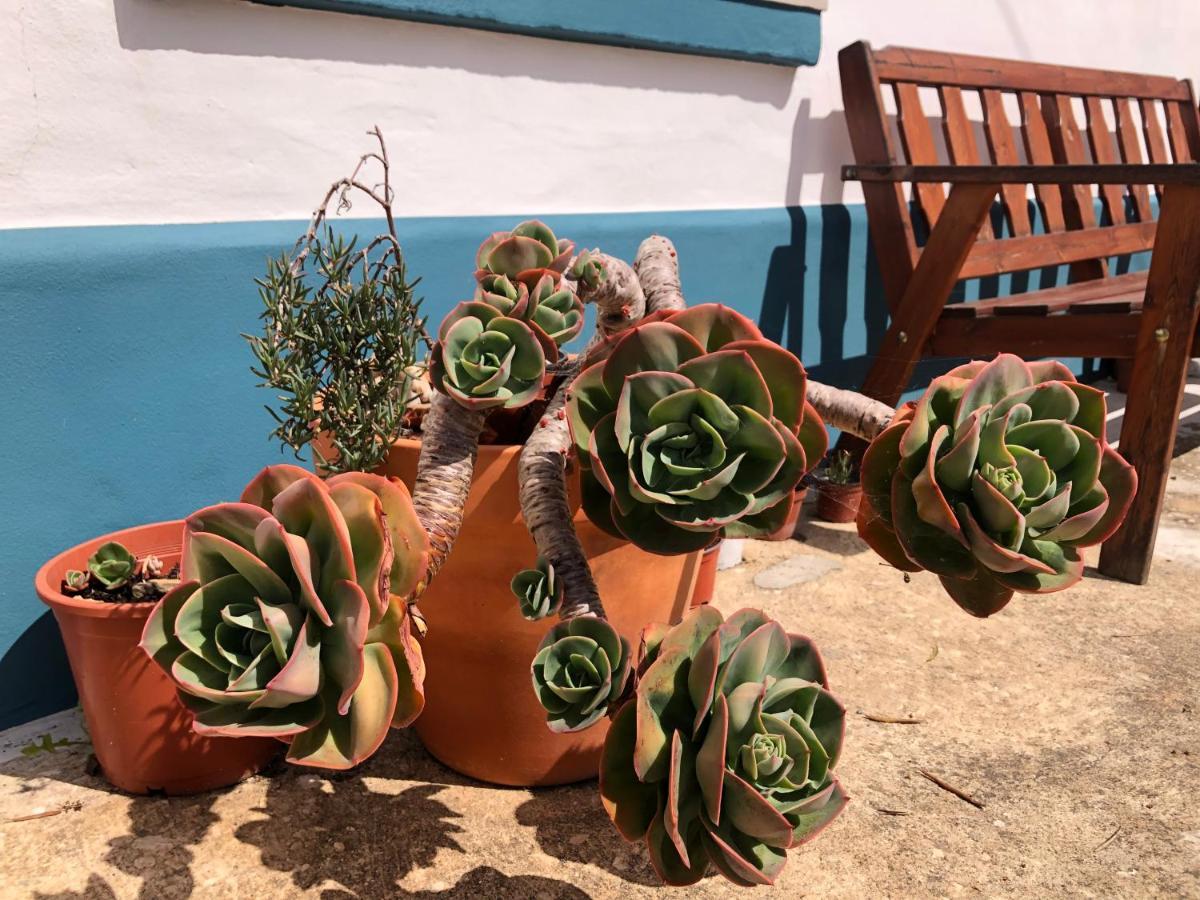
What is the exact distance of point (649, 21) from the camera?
2.54 metres

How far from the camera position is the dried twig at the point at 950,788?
63.6 inches

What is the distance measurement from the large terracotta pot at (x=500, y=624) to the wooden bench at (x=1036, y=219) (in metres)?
1.54

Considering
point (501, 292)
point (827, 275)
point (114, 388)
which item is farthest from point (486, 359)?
point (827, 275)

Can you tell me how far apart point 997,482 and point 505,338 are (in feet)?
1.65

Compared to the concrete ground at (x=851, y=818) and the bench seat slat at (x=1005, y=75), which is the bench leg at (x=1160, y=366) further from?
the bench seat slat at (x=1005, y=75)

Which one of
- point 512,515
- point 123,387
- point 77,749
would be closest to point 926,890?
point 512,515

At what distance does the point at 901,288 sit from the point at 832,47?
2.54 ft

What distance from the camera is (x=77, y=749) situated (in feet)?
5.72

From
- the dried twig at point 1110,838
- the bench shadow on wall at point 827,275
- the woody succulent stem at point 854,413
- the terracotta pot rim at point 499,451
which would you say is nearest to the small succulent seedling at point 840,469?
the bench shadow on wall at point 827,275

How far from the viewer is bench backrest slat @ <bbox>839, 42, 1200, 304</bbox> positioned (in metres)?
3.02

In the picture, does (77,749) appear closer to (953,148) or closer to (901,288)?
(901,288)

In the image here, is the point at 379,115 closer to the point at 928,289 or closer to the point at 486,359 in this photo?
the point at 486,359

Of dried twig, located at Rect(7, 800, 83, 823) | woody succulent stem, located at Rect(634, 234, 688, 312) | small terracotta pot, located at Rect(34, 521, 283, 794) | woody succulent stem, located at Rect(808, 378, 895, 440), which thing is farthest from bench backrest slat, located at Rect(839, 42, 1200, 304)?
dried twig, located at Rect(7, 800, 83, 823)

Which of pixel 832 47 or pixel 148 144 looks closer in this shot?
pixel 148 144
